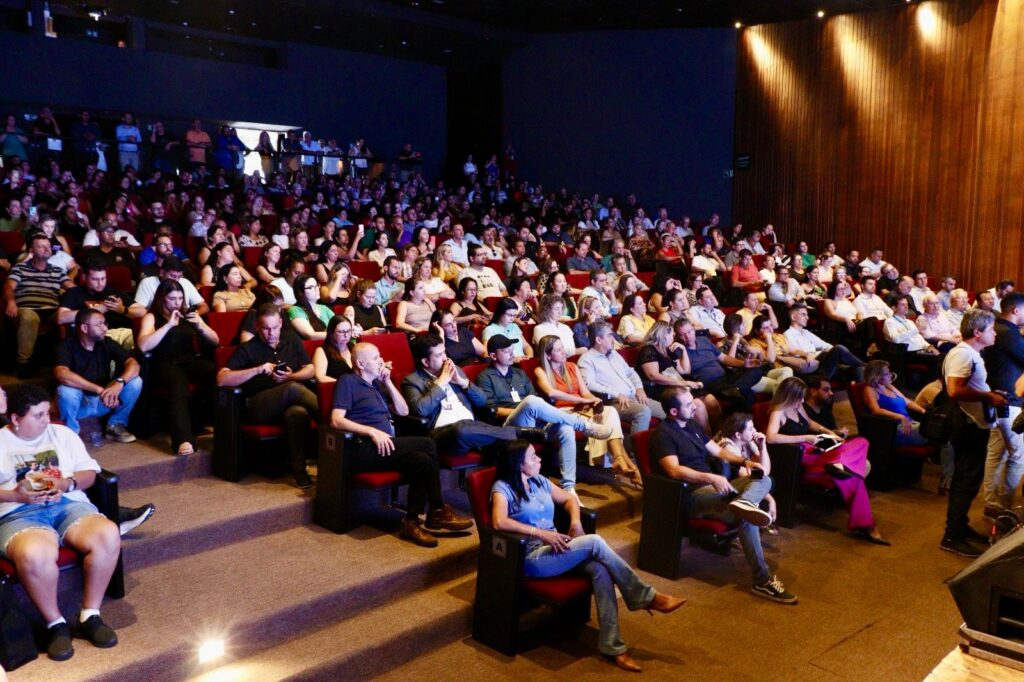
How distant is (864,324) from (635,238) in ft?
8.54

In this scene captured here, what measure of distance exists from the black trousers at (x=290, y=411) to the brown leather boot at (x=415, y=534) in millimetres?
628

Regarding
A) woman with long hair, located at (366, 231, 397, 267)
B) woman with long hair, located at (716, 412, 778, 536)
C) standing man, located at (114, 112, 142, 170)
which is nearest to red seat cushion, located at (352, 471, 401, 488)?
woman with long hair, located at (716, 412, 778, 536)

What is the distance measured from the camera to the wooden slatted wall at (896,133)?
30.6 feet

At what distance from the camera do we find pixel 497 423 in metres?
4.70

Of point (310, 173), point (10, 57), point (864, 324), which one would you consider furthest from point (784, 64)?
point (10, 57)

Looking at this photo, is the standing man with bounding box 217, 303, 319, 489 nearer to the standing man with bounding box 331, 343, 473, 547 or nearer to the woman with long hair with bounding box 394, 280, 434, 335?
the standing man with bounding box 331, 343, 473, 547

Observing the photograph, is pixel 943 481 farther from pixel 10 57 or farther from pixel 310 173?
pixel 10 57

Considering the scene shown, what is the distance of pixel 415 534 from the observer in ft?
12.7

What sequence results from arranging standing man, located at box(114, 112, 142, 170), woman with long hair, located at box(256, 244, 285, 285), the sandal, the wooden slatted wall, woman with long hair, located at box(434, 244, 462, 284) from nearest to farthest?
the sandal → woman with long hair, located at box(256, 244, 285, 285) → woman with long hair, located at box(434, 244, 462, 284) → the wooden slatted wall → standing man, located at box(114, 112, 142, 170)

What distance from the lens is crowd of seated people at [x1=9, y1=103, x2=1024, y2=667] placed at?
14.1 ft

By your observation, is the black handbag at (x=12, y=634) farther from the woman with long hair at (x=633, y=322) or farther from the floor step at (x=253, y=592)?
the woman with long hair at (x=633, y=322)

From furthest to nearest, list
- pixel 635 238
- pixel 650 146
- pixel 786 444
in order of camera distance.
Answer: pixel 650 146
pixel 635 238
pixel 786 444

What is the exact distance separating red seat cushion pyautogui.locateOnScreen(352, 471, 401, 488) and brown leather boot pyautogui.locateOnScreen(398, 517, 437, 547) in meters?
0.18

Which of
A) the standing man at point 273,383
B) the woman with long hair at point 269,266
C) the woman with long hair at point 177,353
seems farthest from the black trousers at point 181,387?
the woman with long hair at point 269,266
